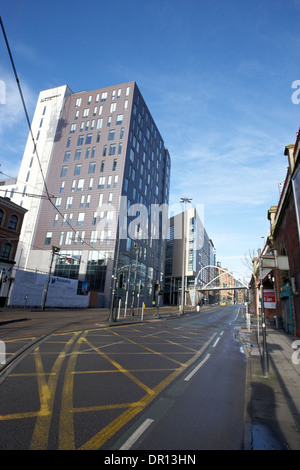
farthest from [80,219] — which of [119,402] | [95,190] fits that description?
[119,402]

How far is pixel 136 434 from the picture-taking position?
12.3ft

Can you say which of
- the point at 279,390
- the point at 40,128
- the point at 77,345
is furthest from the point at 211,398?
the point at 40,128

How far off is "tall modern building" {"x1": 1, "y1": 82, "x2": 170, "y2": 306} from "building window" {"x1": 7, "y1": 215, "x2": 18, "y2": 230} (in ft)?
36.5

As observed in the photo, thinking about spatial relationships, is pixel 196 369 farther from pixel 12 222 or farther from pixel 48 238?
pixel 48 238

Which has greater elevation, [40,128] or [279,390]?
[40,128]

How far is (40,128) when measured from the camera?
64.5 m

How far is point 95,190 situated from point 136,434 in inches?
A: 1906

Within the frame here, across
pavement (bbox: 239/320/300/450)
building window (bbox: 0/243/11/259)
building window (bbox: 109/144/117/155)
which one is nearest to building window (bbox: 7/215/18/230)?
building window (bbox: 0/243/11/259)

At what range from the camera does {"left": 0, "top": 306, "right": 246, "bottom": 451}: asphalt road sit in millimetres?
3621

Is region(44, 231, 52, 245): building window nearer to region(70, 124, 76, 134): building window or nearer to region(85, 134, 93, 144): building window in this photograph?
region(85, 134, 93, 144): building window

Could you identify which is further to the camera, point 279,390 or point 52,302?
point 52,302

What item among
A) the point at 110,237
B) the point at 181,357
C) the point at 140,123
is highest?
the point at 140,123

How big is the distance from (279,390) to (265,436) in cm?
275
